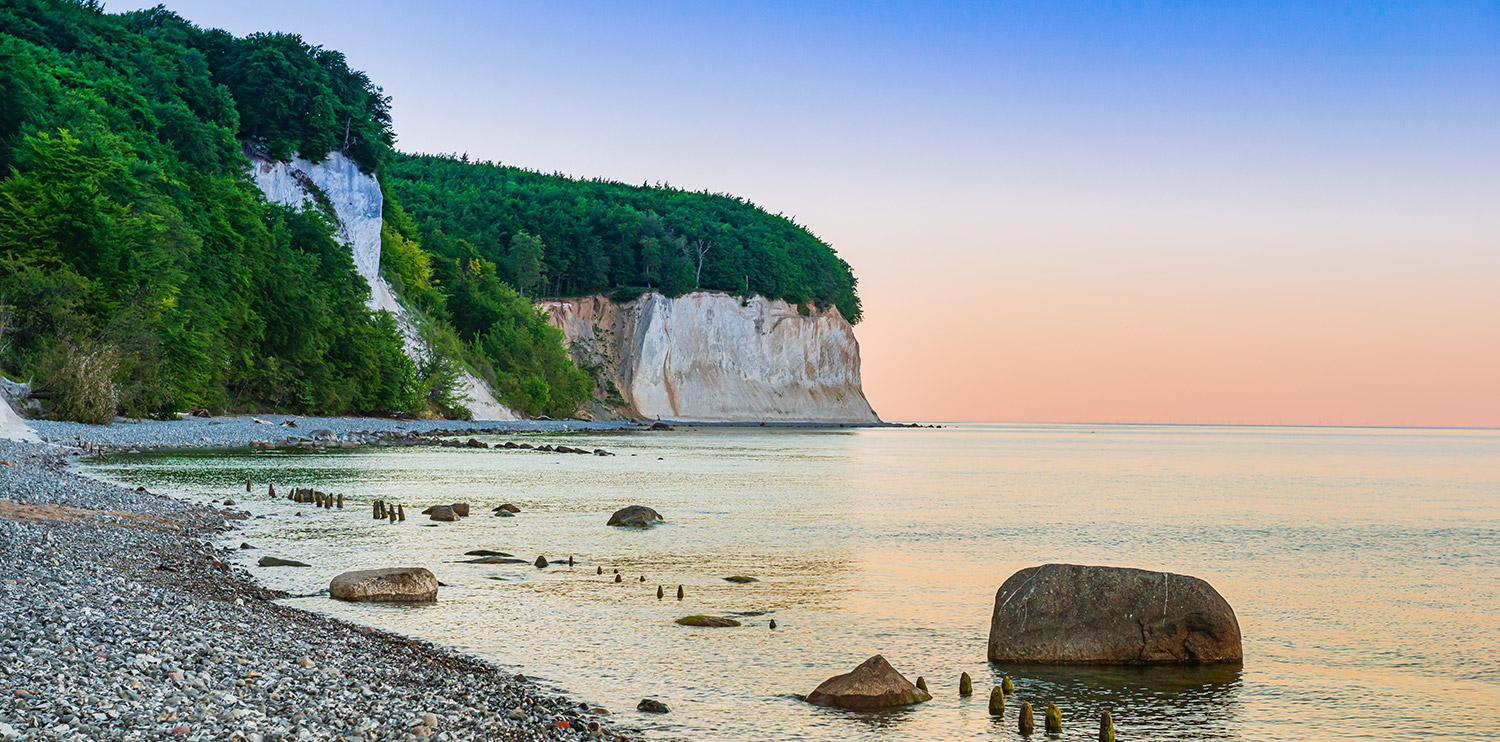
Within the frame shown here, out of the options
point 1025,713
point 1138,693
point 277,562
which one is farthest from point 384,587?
point 1138,693

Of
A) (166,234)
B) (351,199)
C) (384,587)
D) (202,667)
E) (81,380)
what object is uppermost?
(351,199)

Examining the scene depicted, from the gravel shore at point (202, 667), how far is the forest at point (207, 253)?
35547 mm

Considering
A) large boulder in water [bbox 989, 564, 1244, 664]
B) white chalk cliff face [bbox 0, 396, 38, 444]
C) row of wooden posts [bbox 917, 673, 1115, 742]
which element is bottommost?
row of wooden posts [bbox 917, 673, 1115, 742]

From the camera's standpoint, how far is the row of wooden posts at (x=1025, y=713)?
29.7 feet

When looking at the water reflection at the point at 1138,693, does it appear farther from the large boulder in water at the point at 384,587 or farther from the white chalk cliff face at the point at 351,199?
the white chalk cliff face at the point at 351,199

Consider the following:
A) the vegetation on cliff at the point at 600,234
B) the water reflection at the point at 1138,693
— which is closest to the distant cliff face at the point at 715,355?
the vegetation on cliff at the point at 600,234

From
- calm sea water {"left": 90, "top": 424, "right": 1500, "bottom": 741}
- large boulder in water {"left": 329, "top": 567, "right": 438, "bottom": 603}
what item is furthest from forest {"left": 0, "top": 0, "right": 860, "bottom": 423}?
large boulder in water {"left": 329, "top": 567, "right": 438, "bottom": 603}

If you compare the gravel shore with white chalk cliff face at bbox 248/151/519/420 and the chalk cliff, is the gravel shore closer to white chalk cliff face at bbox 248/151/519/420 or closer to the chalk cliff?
the chalk cliff

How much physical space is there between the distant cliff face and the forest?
9.84 metres

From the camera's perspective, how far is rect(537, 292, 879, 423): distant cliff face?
124 metres

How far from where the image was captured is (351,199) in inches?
3115

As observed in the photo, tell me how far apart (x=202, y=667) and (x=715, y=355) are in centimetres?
12253

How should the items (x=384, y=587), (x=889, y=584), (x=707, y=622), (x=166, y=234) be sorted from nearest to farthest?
(x=707, y=622) < (x=384, y=587) < (x=889, y=584) < (x=166, y=234)

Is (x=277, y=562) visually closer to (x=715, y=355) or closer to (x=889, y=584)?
(x=889, y=584)
